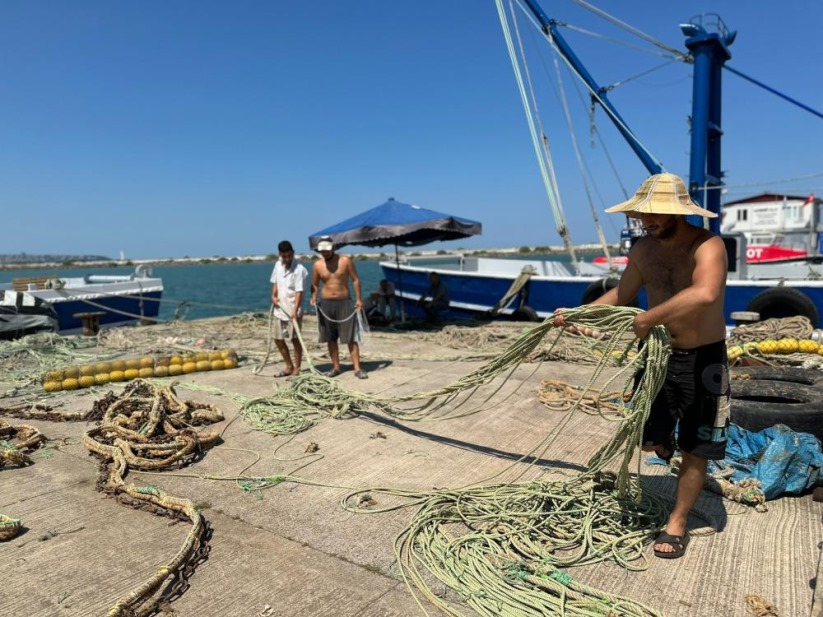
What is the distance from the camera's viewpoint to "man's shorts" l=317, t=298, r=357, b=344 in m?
6.38

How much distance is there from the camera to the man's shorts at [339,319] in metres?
6.38

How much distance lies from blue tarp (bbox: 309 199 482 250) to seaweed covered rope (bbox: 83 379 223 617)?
4.49 meters

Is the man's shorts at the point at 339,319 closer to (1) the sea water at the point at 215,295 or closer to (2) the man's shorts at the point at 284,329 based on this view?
(2) the man's shorts at the point at 284,329

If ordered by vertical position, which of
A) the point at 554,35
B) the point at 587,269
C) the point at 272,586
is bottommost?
the point at 272,586

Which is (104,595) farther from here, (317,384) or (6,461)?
(317,384)

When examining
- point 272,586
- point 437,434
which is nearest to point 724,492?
point 437,434

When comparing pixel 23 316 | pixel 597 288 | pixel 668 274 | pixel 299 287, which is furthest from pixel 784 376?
pixel 23 316

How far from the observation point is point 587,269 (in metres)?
14.9

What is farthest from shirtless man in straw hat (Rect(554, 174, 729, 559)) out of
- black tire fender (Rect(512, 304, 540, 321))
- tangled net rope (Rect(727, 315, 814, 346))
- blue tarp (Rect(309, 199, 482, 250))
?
black tire fender (Rect(512, 304, 540, 321))

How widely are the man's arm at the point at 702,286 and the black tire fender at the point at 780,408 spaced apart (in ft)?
5.28

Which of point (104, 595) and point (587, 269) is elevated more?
point (587, 269)

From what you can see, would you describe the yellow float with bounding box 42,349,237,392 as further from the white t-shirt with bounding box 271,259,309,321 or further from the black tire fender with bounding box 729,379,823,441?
the black tire fender with bounding box 729,379,823,441

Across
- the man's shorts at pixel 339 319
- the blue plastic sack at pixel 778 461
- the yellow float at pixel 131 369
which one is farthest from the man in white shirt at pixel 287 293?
the blue plastic sack at pixel 778 461

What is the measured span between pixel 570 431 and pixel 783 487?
1520 millimetres
